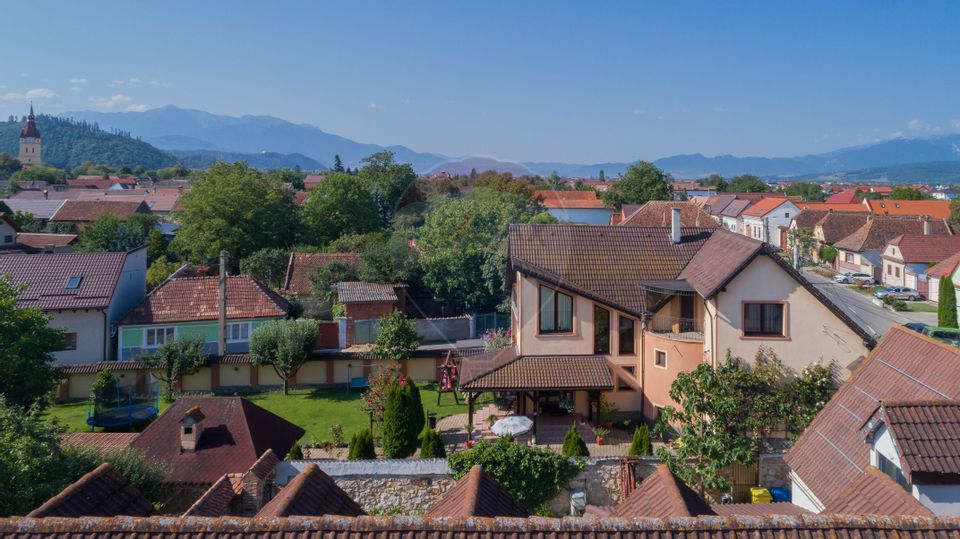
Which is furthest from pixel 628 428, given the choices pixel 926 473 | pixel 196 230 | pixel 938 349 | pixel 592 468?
pixel 196 230

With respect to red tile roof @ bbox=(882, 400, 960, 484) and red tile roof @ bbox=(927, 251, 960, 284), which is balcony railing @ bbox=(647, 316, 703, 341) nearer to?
red tile roof @ bbox=(882, 400, 960, 484)

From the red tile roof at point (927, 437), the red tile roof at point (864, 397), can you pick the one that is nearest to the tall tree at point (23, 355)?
the red tile roof at point (864, 397)

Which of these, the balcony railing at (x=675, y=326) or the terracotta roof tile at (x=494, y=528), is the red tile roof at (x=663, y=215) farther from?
the terracotta roof tile at (x=494, y=528)

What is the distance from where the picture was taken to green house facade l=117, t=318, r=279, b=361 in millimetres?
25469

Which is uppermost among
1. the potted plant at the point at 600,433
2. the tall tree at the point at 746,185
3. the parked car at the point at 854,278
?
the tall tree at the point at 746,185

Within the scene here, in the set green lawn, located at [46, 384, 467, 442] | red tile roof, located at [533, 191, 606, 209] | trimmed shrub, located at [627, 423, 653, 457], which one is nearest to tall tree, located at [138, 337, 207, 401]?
green lawn, located at [46, 384, 467, 442]

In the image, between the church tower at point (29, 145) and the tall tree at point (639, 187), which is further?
the church tower at point (29, 145)

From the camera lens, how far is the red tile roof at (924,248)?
143 feet

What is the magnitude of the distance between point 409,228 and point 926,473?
121 feet

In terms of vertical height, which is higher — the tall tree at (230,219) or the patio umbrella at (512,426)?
the tall tree at (230,219)

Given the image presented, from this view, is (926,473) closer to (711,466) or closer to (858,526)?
(858,526)

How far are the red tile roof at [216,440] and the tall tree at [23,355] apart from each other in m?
4.80

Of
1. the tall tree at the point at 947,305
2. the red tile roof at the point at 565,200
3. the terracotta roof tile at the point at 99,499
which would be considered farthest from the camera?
the red tile roof at the point at 565,200

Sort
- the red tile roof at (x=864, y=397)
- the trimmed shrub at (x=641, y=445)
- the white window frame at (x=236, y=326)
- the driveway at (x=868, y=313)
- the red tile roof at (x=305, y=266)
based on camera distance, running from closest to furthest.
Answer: the red tile roof at (x=864, y=397) < the trimmed shrub at (x=641, y=445) < the white window frame at (x=236, y=326) < the driveway at (x=868, y=313) < the red tile roof at (x=305, y=266)
